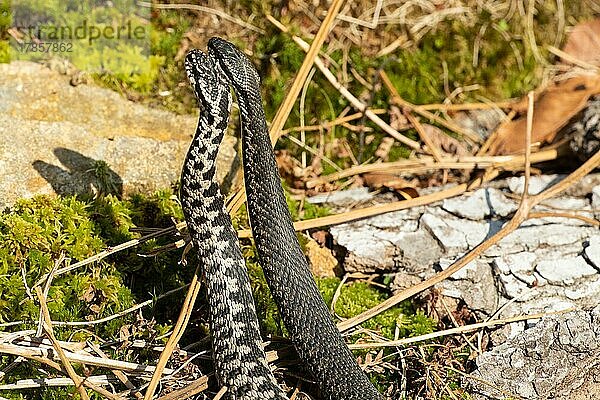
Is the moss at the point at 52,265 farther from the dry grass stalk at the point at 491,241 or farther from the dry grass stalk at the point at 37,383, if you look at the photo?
the dry grass stalk at the point at 491,241

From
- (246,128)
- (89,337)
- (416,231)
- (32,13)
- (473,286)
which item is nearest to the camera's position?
(246,128)

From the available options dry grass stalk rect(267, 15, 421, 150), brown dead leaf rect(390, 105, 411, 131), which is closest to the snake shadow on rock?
dry grass stalk rect(267, 15, 421, 150)

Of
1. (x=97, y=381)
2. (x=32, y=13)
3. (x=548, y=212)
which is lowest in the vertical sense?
(x=97, y=381)

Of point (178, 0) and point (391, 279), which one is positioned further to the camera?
point (178, 0)

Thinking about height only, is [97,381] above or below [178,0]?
below

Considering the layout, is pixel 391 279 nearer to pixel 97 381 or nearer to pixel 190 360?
pixel 190 360

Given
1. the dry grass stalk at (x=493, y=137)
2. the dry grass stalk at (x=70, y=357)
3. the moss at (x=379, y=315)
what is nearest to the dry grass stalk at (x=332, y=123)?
the dry grass stalk at (x=493, y=137)

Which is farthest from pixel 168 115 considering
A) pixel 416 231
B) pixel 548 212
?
pixel 548 212
